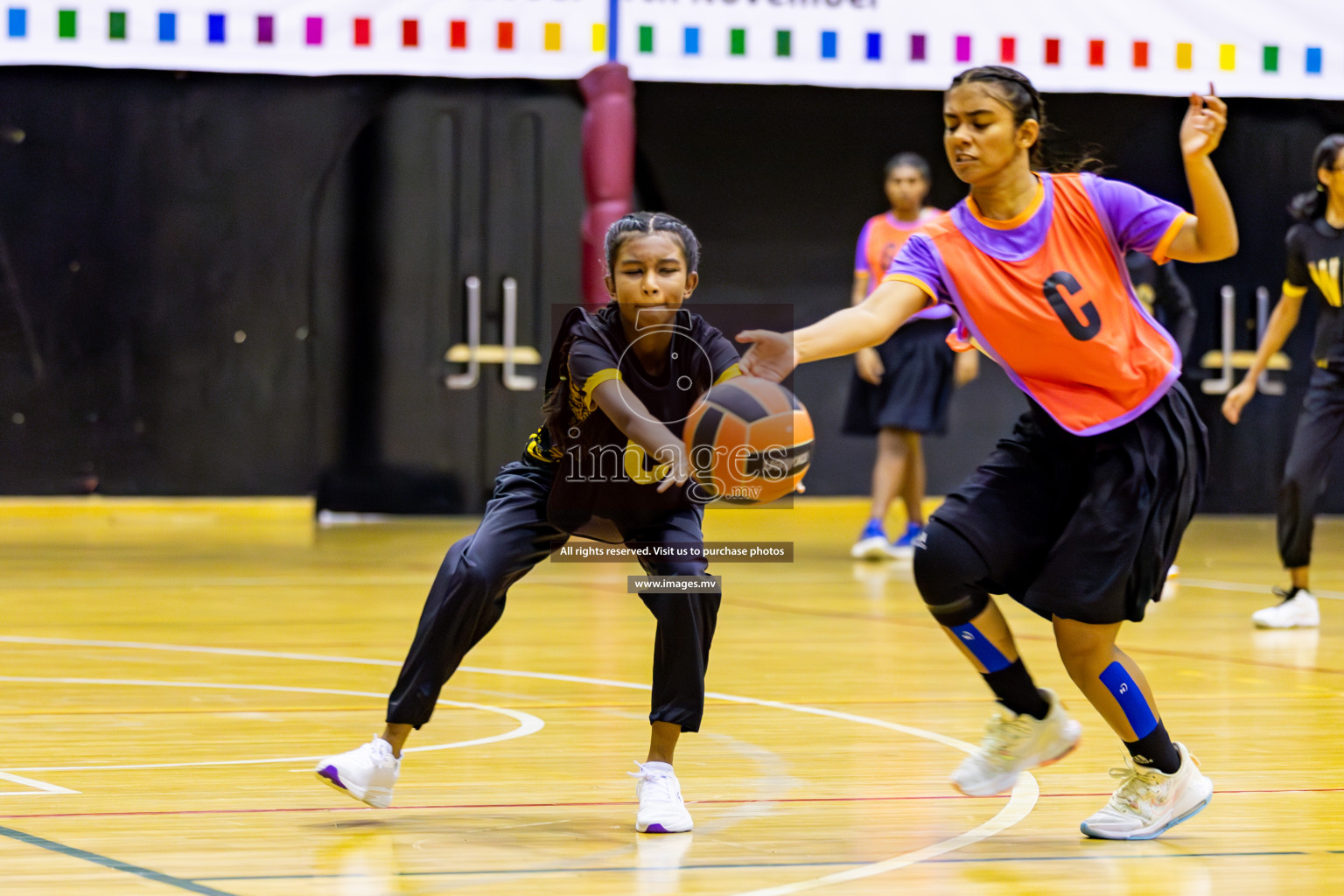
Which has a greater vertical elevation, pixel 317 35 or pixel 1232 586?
pixel 317 35

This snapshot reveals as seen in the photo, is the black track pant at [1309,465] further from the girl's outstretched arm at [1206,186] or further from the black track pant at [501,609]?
the black track pant at [501,609]

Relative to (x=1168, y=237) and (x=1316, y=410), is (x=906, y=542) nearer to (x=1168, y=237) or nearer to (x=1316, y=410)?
(x=1316, y=410)

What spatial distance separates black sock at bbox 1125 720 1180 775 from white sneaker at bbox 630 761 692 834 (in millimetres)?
736

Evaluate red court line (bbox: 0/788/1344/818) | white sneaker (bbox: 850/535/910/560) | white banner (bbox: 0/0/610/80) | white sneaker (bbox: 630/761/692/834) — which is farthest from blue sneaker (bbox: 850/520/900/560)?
white sneaker (bbox: 630/761/692/834)

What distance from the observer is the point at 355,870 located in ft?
8.21

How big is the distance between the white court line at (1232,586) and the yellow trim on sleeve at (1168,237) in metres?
4.05

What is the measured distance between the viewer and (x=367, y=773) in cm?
286

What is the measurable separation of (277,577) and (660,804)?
426cm

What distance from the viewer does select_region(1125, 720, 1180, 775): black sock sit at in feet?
9.25

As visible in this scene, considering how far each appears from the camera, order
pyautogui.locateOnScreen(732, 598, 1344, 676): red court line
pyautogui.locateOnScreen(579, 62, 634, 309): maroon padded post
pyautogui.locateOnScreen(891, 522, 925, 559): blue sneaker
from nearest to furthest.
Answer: pyautogui.locateOnScreen(732, 598, 1344, 676): red court line, pyautogui.locateOnScreen(891, 522, 925, 559): blue sneaker, pyautogui.locateOnScreen(579, 62, 634, 309): maroon padded post

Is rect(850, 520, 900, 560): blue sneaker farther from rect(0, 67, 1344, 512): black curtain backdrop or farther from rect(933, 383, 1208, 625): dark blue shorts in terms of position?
rect(933, 383, 1208, 625): dark blue shorts

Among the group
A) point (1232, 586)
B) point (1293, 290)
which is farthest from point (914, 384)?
point (1293, 290)

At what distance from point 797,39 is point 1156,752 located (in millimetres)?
6431

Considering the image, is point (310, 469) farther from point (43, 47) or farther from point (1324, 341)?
point (1324, 341)
